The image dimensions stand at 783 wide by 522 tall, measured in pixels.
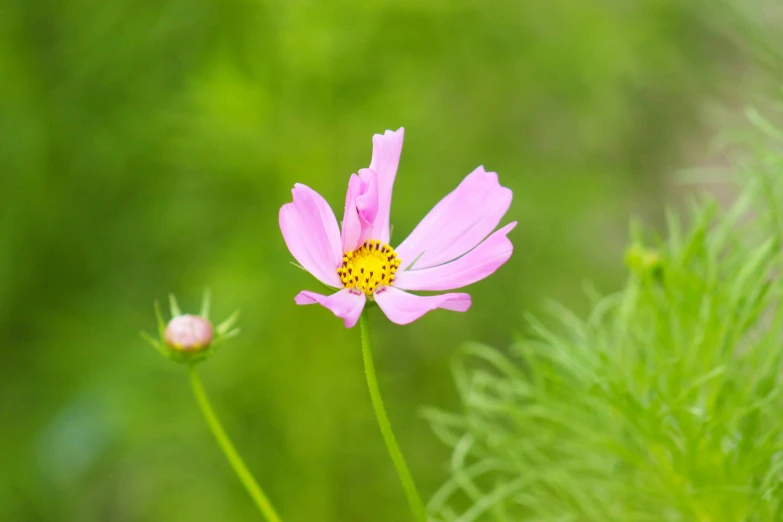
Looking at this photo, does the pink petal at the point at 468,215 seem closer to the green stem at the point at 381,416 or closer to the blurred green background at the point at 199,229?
the green stem at the point at 381,416

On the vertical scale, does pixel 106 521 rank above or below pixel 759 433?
above

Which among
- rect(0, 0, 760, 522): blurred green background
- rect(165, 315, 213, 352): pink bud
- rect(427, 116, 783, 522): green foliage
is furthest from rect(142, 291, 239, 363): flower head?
rect(0, 0, 760, 522): blurred green background

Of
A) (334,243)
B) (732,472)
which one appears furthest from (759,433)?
(334,243)

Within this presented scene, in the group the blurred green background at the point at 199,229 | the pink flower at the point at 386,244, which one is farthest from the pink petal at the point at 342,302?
the blurred green background at the point at 199,229

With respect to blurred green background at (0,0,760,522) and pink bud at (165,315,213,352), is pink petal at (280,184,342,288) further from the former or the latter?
blurred green background at (0,0,760,522)

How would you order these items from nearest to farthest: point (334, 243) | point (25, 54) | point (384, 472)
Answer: point (334, 243) → point (25, 54) → point (384, 472)

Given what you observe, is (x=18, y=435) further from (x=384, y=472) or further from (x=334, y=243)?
(x=334, y=243)

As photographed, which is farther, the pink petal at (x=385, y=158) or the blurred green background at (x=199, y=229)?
the blurred green background at (x=199, y=229)
